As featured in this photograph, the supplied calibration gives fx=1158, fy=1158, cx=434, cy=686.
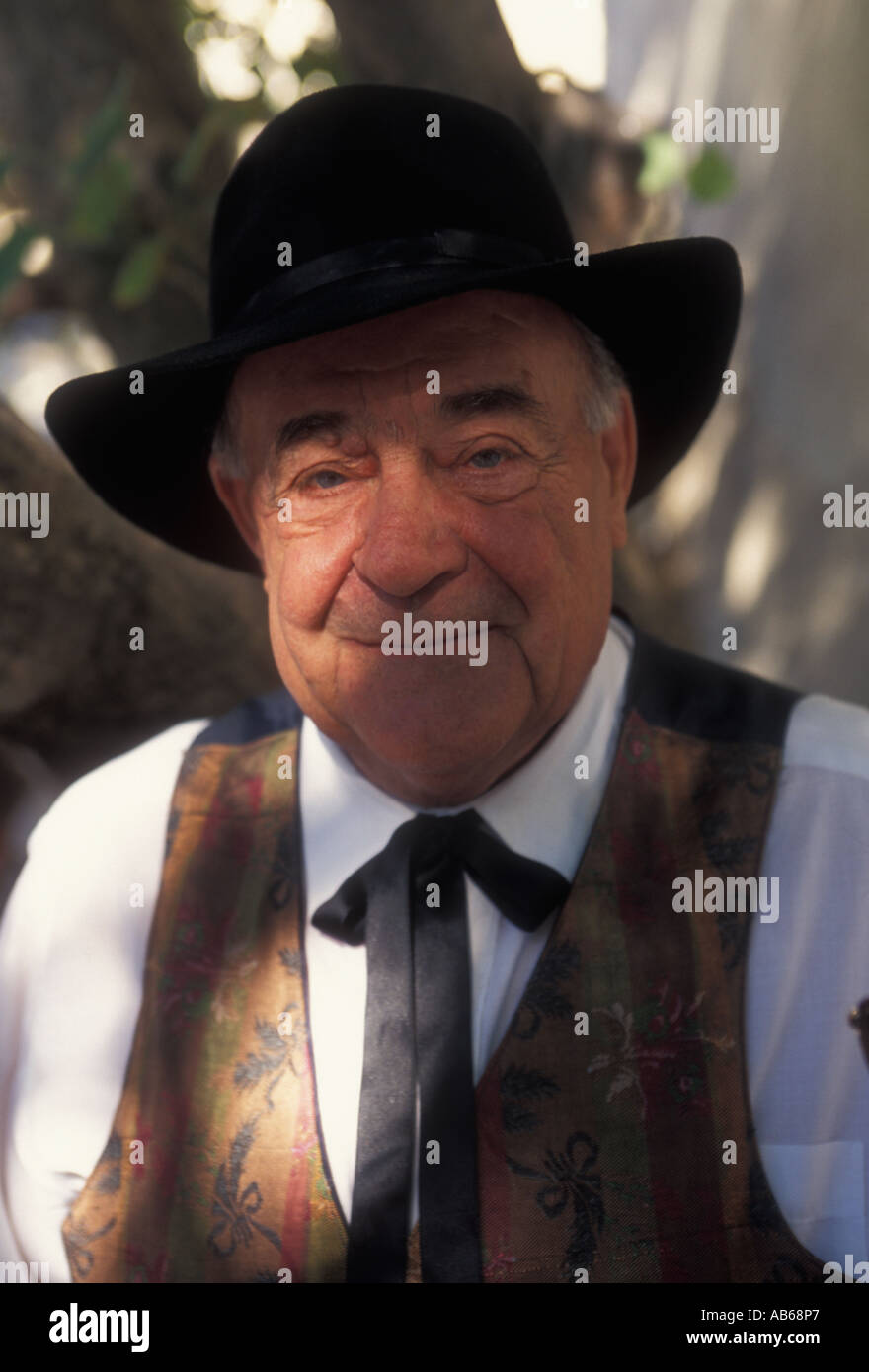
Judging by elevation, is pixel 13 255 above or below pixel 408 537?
above

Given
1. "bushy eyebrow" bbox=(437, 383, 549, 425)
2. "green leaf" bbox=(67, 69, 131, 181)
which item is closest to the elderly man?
"bushy eyebrow" bbox=(437, 383, 549, 425)

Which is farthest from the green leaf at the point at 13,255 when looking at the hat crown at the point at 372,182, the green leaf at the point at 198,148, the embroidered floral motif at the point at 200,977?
the embroidered floral motif at the point at 200,977

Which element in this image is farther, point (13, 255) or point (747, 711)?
point (13, 255)

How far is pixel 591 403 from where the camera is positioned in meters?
1.52

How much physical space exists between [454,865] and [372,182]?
2.87 ft

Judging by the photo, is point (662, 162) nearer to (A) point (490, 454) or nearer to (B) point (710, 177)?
(B) point (710, 177)

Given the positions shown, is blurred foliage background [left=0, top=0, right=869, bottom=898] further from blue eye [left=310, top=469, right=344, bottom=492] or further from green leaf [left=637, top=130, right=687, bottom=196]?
blue eye [left=310, top=469, right=344, bottom=492]

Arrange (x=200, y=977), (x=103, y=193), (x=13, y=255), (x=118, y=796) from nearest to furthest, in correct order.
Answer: (x=200, y=977)
(x=118, y=796)
(x=13, y=255)
(x=103, y=193)

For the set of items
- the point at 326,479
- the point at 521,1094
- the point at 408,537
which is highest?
the point at 326,479

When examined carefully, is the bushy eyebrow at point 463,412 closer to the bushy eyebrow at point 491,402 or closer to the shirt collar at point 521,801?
the bushy eyebrow at point 491,402

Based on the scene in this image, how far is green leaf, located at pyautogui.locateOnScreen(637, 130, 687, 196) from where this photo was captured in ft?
9.31

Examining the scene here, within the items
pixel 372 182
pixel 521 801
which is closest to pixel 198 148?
pixel 372 182

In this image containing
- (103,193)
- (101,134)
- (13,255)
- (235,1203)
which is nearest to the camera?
(235,1203)

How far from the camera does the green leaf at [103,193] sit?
2.55 meters
